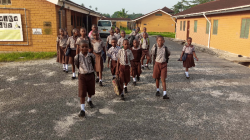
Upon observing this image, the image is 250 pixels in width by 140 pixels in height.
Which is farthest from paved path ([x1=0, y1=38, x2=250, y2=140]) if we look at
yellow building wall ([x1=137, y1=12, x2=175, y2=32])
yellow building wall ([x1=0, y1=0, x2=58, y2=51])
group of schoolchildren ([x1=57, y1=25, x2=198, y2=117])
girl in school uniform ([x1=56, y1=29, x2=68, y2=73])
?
yellow building wall ([x1=137, y1=12, x2=175, y2=32])

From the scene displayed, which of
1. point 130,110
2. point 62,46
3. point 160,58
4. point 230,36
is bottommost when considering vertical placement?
point 130,110

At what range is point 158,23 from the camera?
41375 mm

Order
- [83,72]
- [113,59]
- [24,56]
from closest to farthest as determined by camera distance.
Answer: [83,72] < [113,59] < [24,56]

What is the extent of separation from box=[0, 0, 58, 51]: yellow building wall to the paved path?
16.7ft

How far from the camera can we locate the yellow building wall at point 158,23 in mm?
41156

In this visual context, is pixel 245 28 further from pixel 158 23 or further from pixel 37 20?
pixel 158 23

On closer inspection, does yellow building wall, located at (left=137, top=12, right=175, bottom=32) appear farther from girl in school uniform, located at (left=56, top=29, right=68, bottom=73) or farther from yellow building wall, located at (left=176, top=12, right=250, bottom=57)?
girl in school uniform, located at (left=56, top=29, right=68, bottom=73)

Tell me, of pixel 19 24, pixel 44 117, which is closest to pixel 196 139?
pixel 44 117

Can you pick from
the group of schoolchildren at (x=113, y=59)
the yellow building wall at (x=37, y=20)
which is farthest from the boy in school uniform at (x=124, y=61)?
the yellow building wall at (x=37, y=20)

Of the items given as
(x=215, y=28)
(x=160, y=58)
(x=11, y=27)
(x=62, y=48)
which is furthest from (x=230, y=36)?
(x=11, y=27)

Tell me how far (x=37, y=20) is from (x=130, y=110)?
387 inches

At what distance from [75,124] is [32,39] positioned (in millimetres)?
9880

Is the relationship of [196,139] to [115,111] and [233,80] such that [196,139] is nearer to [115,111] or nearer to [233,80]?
[115,111]

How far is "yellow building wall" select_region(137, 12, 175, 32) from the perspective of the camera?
1620 inches
